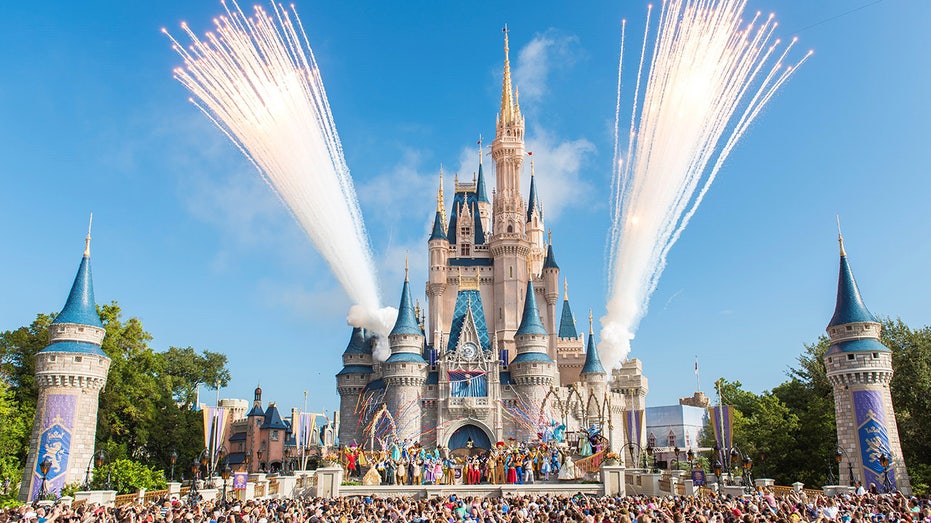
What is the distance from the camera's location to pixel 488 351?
208ft

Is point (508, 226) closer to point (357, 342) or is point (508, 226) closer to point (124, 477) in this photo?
point (357, 342)

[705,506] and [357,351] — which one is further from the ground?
[357,351]

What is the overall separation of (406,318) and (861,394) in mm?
37186

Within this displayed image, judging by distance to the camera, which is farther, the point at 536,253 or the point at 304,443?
the point at 536,253

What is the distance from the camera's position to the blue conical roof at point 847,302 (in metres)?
38.8

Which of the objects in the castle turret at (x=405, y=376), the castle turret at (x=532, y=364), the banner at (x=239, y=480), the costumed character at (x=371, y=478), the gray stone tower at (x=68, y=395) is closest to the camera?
the banner at (x=239, y=480)

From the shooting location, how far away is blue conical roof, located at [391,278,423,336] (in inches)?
2501

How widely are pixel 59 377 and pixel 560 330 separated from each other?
A: 1847 inches

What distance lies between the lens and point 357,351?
6794 cm

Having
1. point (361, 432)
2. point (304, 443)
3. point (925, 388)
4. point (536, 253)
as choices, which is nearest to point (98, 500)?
point (304, 443)

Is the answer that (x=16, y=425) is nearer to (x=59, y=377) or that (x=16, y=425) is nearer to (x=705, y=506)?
(x=59, y=377)

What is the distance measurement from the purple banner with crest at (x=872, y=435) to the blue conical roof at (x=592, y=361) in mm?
29938

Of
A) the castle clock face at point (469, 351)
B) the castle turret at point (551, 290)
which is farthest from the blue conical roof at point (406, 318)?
the castle turret at point (551, 290)

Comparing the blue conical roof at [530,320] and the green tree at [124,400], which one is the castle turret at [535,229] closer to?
the blue conical roof at [530,320]
